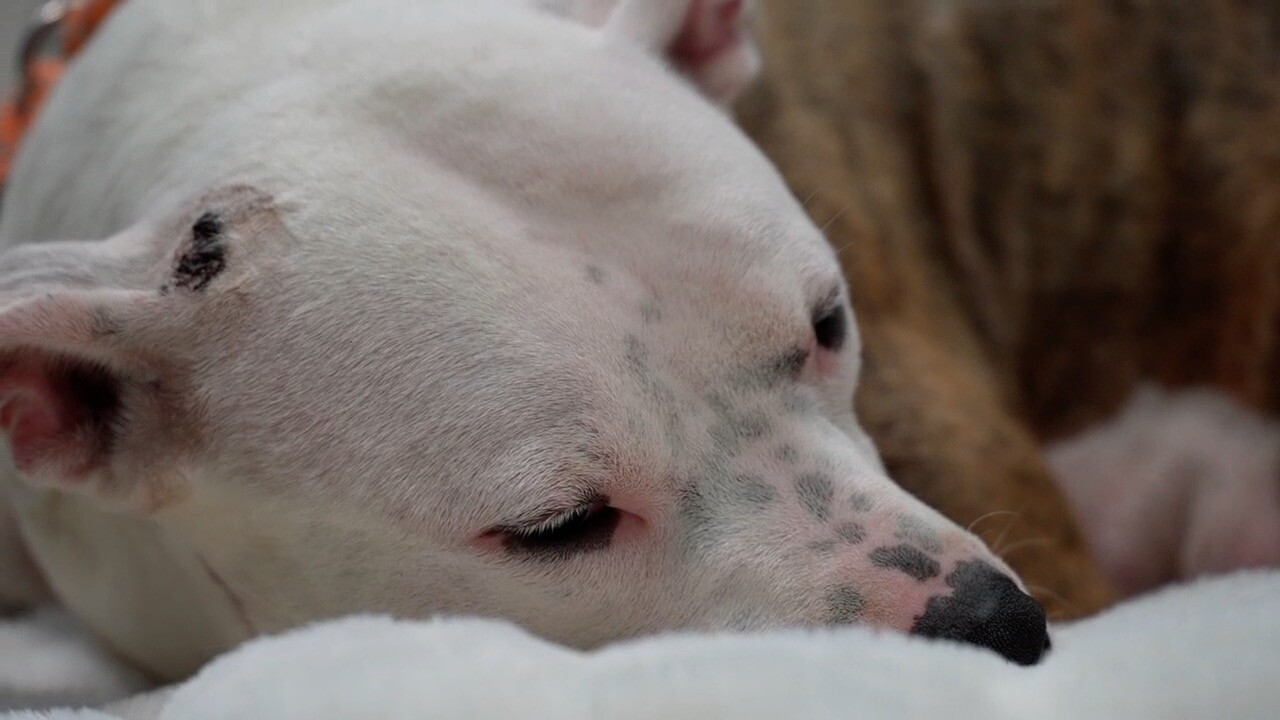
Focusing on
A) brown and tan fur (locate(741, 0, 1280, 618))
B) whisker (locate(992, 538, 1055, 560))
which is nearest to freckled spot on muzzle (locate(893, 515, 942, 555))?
whisker (locate(992, 538, 1055, 560))

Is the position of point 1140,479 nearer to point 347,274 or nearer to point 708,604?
point 708,604

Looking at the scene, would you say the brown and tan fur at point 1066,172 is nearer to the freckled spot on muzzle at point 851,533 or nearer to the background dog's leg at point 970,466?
the background dog's leg at point 970,466

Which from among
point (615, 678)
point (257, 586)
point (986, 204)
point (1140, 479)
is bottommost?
point (1140, 479)

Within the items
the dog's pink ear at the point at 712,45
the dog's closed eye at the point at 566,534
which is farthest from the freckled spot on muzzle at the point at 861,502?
the dog's pink ear at the point at 712,45

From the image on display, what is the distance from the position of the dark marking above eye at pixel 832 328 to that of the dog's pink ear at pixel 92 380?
54cm

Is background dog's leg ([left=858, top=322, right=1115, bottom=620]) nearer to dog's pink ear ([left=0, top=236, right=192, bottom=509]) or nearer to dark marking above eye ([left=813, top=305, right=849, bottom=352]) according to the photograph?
dark marking above eye ([left=813, top=305, right=849, bottom=352])

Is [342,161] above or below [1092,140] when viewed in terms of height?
above

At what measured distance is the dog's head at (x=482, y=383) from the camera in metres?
0.92

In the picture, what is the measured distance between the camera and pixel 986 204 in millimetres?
1819

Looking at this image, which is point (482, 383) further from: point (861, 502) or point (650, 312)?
point (861, 502)

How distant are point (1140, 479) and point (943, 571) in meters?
1.14

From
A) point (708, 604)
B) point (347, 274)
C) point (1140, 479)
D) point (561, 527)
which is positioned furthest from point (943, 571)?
point (1140, 479)

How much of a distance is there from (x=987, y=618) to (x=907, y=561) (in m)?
0.07

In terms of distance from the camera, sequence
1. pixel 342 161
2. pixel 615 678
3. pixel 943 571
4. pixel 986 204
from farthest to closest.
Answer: pixel 986 204 → pixel 342 161 → pixel 943 571 → pixel 615 678
